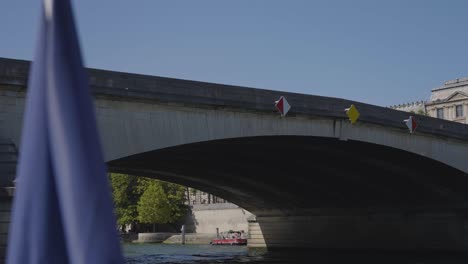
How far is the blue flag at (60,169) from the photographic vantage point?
2.59 meters

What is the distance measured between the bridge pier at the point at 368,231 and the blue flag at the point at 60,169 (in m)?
35.5

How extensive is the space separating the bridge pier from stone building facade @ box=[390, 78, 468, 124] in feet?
158

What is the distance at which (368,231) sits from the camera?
3928 centimetres

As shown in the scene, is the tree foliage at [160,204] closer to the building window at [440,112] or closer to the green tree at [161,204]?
the green tree at [161,204]

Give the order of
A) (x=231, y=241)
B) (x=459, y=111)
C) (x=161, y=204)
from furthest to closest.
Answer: (x=459, y=111)
(x=161, y=204)
(x=231, y=241)

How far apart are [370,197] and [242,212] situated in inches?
1349

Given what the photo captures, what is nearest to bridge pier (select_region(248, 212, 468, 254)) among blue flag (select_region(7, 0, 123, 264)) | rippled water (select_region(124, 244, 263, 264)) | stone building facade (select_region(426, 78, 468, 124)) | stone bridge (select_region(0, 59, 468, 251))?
stone bridge (select_region(0, 59, 468, 251))

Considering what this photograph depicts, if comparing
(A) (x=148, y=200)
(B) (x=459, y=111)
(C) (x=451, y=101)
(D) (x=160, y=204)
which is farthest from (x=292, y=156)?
(C) (x=451, y=101)

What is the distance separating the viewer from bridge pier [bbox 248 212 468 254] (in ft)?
119

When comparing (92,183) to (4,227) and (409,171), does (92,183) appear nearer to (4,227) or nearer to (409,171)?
(4,227)

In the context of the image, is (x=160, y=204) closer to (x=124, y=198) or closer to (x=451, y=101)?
(x=124, y=198)

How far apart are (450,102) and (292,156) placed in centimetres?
6294

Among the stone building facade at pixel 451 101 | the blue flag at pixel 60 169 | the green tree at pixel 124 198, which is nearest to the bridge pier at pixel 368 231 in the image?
the blue flag at pixel 60 169

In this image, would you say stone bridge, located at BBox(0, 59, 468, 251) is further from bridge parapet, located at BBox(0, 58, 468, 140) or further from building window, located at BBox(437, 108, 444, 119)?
building window, located at BBox(437, 108, 444, 119)
